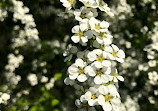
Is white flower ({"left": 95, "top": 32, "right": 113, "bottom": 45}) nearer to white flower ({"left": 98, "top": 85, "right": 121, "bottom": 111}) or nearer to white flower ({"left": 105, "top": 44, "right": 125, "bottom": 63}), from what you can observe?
white flower ({"left": 105, "top": 44, "right": 125, "bottom": 63})

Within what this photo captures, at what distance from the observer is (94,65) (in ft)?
6.07

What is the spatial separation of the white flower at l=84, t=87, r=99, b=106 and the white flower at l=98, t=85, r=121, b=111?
6cm

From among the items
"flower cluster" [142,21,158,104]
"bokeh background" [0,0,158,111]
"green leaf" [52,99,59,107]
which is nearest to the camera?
"flower cluster" [142,21,158,104]

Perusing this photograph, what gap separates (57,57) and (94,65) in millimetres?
2574

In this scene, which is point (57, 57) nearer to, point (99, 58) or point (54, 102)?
point (54, 102)

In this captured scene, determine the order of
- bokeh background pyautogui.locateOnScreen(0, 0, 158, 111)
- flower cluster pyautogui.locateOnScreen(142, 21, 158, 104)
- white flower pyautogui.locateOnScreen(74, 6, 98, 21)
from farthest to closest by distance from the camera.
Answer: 1. bokeh background pyautogui.locateOnScreen(0, 0, 158, 111)
2. flower cluster pyautogui.locateOnScreen(142, 21, 158, 104)
3. white flower pyautogui.locateOnScreen(74, 6, 98, 21)

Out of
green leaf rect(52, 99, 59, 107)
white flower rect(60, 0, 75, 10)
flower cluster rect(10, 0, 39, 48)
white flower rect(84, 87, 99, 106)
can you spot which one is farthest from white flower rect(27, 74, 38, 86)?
white flower rect(84, 87, 99, 106)

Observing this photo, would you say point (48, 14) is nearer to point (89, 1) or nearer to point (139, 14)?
point (139, 14)

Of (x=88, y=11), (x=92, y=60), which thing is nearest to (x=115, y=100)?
(x=92, y=60)

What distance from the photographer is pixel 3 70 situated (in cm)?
405

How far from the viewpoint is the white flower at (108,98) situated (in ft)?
5.91

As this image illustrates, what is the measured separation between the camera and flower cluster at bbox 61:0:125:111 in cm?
183

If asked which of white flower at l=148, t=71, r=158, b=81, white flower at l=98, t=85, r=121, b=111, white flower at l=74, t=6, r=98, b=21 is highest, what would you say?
white flower at l=148, t=71, r=158, b=81

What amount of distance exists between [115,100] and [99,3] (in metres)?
0.92
